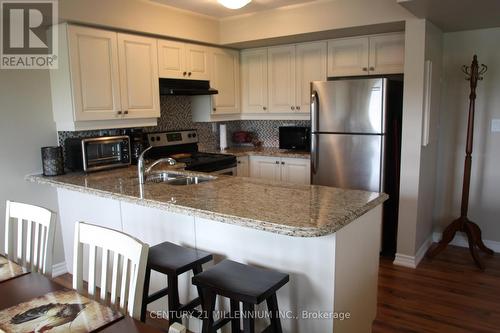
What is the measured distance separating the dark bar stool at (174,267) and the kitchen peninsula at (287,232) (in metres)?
0.14

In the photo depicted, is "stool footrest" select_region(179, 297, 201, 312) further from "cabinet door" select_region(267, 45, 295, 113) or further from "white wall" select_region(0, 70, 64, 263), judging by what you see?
"cabinet door" select_region(267, 45, 295, 113)

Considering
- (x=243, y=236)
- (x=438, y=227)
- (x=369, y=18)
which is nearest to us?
(x=243, y=236)

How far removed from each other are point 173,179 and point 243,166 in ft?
4.60

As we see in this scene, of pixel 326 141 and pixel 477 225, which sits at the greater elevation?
pixel 326 141

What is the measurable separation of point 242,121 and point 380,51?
2.04m

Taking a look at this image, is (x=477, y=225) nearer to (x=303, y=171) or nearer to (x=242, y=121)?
(x=303, y=171)

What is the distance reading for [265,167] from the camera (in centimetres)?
434

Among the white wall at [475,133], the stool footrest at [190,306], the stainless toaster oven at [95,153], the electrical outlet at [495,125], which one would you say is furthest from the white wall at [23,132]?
the electrical outlet at [495,125]

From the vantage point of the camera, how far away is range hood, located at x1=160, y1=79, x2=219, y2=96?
3.71 meters

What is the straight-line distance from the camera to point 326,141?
363 cm

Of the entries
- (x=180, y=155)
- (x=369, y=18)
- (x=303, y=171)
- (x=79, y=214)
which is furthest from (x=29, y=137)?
(x=369, y=18)

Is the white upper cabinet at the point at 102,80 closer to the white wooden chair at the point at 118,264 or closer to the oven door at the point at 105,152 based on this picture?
the oven door at the point at 105,152

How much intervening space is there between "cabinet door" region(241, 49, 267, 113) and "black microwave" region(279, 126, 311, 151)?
0.36 metres

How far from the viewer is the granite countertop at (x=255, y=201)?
175 cm
